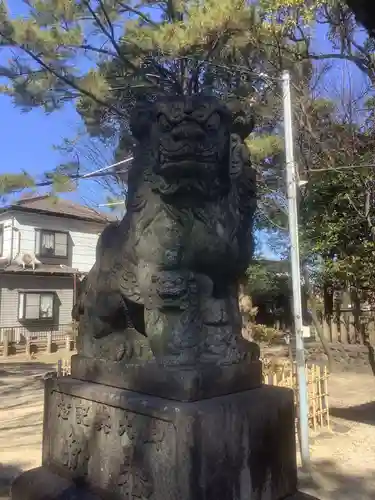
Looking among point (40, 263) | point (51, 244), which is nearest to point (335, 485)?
point (40, 263)

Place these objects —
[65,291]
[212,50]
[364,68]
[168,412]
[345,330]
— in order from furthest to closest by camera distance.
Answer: [65,291]
[345,330]
[364,68]
[212,50]
[168,412]

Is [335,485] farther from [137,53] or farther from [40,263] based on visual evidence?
[40,263]

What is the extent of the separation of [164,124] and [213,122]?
9.5 inches

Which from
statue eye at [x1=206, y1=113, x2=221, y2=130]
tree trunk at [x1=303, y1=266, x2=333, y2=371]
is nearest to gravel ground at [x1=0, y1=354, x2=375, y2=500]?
tree trunk at [x1=303, y1=266, x2=333, y2=371]

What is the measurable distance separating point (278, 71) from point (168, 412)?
929 centimetres

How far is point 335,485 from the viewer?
5.14 meters

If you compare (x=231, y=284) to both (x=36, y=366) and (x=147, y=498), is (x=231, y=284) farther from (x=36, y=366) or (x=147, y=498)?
(x=36, y=366)

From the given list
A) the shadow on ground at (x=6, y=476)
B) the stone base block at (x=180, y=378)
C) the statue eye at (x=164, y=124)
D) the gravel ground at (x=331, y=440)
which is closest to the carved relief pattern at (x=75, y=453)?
the stone base block at (x=180, y=378)

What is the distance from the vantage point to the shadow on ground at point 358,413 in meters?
7.87

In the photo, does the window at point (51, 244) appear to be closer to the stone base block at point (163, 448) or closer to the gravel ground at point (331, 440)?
the gravel ground at point (331, 440)

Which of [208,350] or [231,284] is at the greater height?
[231,284]

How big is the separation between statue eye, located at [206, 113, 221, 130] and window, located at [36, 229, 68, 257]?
1998 cm

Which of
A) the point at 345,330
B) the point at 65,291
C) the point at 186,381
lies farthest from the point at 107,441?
the point at 65,291

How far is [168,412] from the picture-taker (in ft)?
6.45
